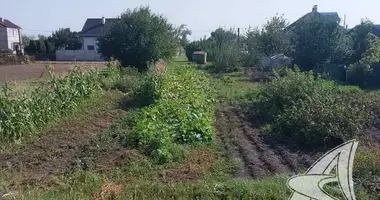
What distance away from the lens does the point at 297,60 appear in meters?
21.6

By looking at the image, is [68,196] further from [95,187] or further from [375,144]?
[375,144]

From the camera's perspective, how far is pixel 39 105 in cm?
850

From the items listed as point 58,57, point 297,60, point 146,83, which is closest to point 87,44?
point 58,57

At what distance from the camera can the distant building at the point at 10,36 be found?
51.4 metres

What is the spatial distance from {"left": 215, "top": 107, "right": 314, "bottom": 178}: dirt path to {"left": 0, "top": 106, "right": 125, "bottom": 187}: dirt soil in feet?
9.06

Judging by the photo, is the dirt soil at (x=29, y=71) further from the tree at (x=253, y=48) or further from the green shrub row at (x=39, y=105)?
the tree at (x=253, y=48)

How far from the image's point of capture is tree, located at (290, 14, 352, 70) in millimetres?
20250

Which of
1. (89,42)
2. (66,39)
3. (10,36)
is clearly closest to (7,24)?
(10,36)

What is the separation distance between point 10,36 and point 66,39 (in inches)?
316

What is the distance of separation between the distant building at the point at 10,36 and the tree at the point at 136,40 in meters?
32.7

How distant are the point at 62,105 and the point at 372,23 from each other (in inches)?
752

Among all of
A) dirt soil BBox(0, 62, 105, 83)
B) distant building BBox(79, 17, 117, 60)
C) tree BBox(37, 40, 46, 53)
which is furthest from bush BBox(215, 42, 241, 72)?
tree BBox(37, 40, 46, 53)

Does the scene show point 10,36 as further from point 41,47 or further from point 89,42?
point 89,42

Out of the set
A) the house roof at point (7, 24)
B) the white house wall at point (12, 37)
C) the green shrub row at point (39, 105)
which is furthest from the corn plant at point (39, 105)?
the white house wall at point (12, 37)
